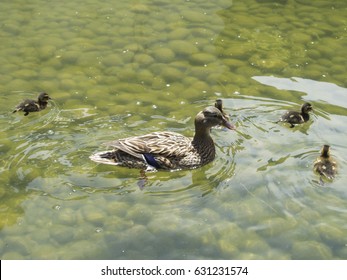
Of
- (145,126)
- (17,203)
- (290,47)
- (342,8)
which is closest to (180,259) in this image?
(17,203)

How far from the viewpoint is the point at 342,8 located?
1034 centimetres

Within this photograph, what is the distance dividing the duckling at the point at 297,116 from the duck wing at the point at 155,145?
4.37ft

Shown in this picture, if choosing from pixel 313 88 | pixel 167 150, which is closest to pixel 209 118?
pixel 167 150

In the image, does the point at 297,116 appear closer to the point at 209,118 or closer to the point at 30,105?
the point at 209,118

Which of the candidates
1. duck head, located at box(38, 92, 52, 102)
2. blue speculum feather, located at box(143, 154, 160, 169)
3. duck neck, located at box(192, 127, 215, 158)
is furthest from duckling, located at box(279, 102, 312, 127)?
duck head, located at box(38, 92, 52, 102)

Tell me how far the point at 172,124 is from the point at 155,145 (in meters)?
0.93

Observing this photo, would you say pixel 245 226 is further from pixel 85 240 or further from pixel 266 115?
pixel 266 115

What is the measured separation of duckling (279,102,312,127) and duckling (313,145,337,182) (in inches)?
36.0

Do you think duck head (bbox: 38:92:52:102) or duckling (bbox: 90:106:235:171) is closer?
duckling (bbox: 90:106:235:171)

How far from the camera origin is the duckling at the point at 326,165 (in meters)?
5.67

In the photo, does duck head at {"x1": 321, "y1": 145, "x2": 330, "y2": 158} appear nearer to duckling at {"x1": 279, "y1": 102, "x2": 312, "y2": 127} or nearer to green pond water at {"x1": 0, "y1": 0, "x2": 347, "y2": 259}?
green pond water at {"x1": 0, "y1": 0, "x2": 347, "y2": 259}

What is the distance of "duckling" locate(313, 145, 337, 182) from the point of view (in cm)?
567

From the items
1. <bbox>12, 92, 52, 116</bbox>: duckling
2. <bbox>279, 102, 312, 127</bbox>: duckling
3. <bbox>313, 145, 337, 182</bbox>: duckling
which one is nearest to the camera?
<bbox>313, 145, 337, 182</bbox>: duckling

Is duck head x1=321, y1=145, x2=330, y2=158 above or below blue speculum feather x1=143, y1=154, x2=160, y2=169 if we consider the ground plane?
above
